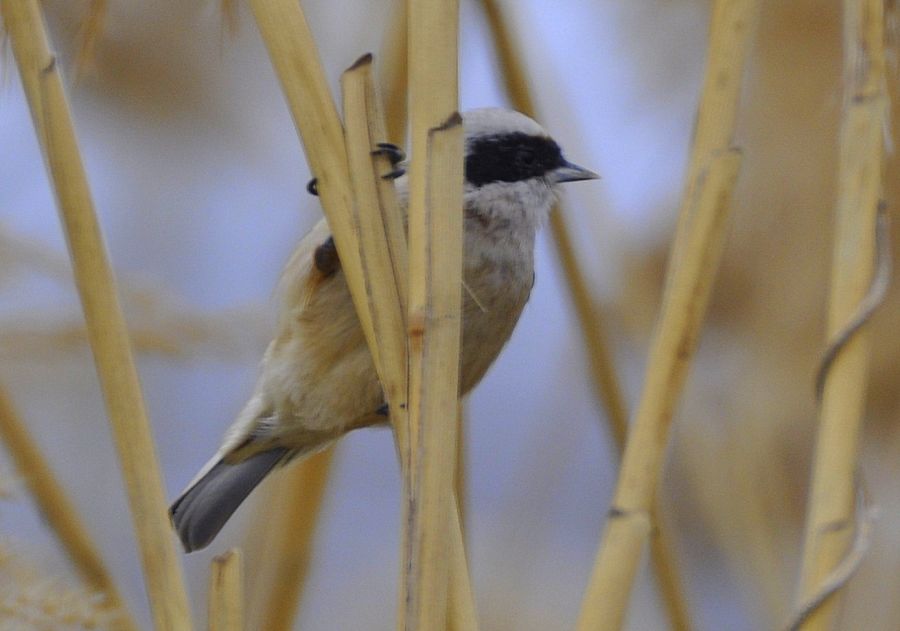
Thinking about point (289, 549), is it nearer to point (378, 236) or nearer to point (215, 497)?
point (215, 497)

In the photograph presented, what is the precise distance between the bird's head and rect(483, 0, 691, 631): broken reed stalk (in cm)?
4

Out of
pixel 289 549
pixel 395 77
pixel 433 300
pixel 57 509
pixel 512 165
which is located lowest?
pixel 289 549

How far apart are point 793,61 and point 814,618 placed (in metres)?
1.36

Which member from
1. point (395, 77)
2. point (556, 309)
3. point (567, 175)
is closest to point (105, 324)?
point (395, 77)

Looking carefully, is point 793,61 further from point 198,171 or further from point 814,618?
point 814,618

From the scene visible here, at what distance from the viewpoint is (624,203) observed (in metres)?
2.04

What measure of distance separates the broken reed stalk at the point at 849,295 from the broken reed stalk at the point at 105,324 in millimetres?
493

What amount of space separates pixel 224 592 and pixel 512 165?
3.14ft

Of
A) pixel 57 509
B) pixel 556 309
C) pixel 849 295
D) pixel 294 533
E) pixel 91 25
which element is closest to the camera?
pixel 849 295

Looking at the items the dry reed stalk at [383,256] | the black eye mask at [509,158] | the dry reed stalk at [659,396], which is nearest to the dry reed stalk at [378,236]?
the dry reed stalk at [383,256]

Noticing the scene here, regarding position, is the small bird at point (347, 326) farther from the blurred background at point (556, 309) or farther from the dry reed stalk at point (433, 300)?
the dry reed stalk at point (433, 300)

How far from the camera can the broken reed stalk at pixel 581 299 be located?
5.11 feet

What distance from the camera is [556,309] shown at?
2.11 metres

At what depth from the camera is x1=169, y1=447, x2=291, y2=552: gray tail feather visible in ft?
5.24
